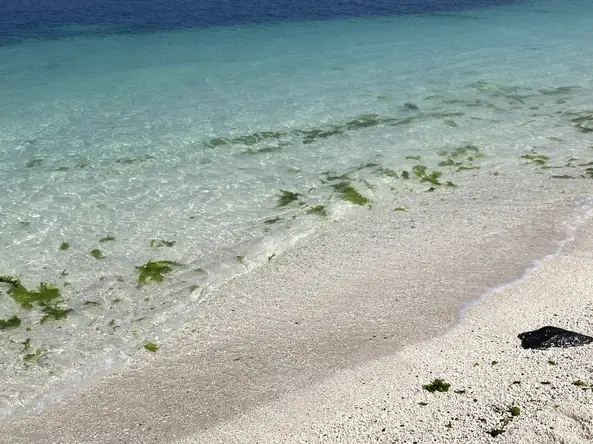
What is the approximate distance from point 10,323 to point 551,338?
6362 mm

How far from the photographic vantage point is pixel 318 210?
11.3 meters

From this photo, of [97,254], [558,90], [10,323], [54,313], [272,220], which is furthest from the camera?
[558,90]

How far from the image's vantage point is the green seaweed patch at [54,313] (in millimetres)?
8516

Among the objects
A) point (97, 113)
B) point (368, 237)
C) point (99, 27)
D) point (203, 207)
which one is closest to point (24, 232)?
point (203, 207)

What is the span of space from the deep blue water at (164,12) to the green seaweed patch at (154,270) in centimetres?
1870

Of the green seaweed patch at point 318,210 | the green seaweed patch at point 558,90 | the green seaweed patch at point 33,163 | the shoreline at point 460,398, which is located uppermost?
the shoreline at point 460,398

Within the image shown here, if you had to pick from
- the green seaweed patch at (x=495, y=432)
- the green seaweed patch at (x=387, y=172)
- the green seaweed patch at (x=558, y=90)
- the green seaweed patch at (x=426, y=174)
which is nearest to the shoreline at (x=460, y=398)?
the green seaweed patch at (x=495, y=432)

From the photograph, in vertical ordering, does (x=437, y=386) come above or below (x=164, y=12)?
above

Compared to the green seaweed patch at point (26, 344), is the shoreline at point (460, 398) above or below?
above

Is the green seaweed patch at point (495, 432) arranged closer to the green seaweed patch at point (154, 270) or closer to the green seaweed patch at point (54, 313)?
the green seaweed patch at point (154, 270)

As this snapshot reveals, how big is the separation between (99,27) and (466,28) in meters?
14.6

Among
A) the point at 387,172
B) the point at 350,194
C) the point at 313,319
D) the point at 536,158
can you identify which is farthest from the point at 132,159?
the point at 536,158

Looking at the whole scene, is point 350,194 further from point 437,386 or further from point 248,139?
point 437,386

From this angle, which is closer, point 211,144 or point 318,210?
point 318,210
